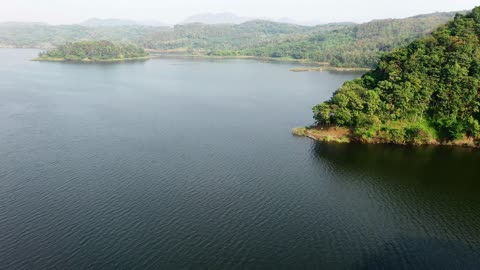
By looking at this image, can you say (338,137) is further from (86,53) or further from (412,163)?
(86,53)

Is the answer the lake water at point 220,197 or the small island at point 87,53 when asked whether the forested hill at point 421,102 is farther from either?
the small island at point 87,53

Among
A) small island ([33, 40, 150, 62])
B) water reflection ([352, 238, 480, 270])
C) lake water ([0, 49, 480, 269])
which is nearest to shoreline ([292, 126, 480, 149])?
lake water ([0, 49, 480, 269])

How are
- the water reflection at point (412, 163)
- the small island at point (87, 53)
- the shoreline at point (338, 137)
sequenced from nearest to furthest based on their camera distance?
the water reflection at point (412, 163) → the shoreline at point (338, 137) → the small island at point (87, 53)

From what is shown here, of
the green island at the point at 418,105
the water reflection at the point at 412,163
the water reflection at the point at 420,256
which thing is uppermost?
the green island at the point at 418,105

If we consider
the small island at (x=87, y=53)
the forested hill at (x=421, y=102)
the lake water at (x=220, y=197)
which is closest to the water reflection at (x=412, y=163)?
the lake water at (x=220, y=197)

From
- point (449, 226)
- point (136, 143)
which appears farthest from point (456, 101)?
point (136, 143)
